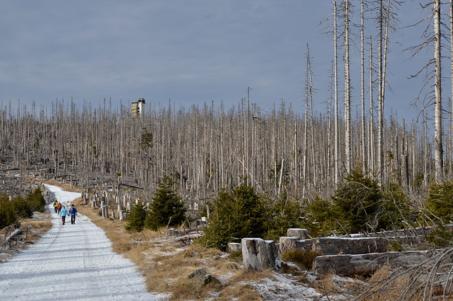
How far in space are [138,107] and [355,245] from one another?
108 metres

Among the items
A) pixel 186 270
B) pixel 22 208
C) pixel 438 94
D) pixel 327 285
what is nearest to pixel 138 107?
pixel 22 208

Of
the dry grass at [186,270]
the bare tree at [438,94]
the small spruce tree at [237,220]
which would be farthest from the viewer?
the bare tree at [438,94]

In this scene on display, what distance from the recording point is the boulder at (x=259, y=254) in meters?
9.88

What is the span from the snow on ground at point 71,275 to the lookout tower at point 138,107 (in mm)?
96515

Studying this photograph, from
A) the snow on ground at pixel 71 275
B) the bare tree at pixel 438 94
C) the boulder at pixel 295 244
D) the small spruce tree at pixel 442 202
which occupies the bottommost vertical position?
the snow on ground at pixel 71 275

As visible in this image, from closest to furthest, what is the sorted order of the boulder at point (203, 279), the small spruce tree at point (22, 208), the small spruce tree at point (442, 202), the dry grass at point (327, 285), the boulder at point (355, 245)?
the dry grass at point (327, 285)
the boulder at point (203, 279)
the boulder at point (355, 245)
the small spruce tree at point (442, 202)
the small spruce tree at point (22, 208)

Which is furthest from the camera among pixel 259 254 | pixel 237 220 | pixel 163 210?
pixel 163 210

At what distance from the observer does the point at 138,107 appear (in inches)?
4540

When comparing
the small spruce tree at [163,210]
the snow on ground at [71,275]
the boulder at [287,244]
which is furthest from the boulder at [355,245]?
the small spruce tree at [163,210]

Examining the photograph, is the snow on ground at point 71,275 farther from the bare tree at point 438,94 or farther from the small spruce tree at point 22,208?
the small spruce tree at point 22,208

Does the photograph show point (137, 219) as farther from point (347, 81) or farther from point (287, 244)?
point (287, 244)

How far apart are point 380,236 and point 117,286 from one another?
5742 mm

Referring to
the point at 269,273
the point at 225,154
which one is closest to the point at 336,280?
the point at 269,273

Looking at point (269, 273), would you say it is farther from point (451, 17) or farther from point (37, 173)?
point (37, 173)
